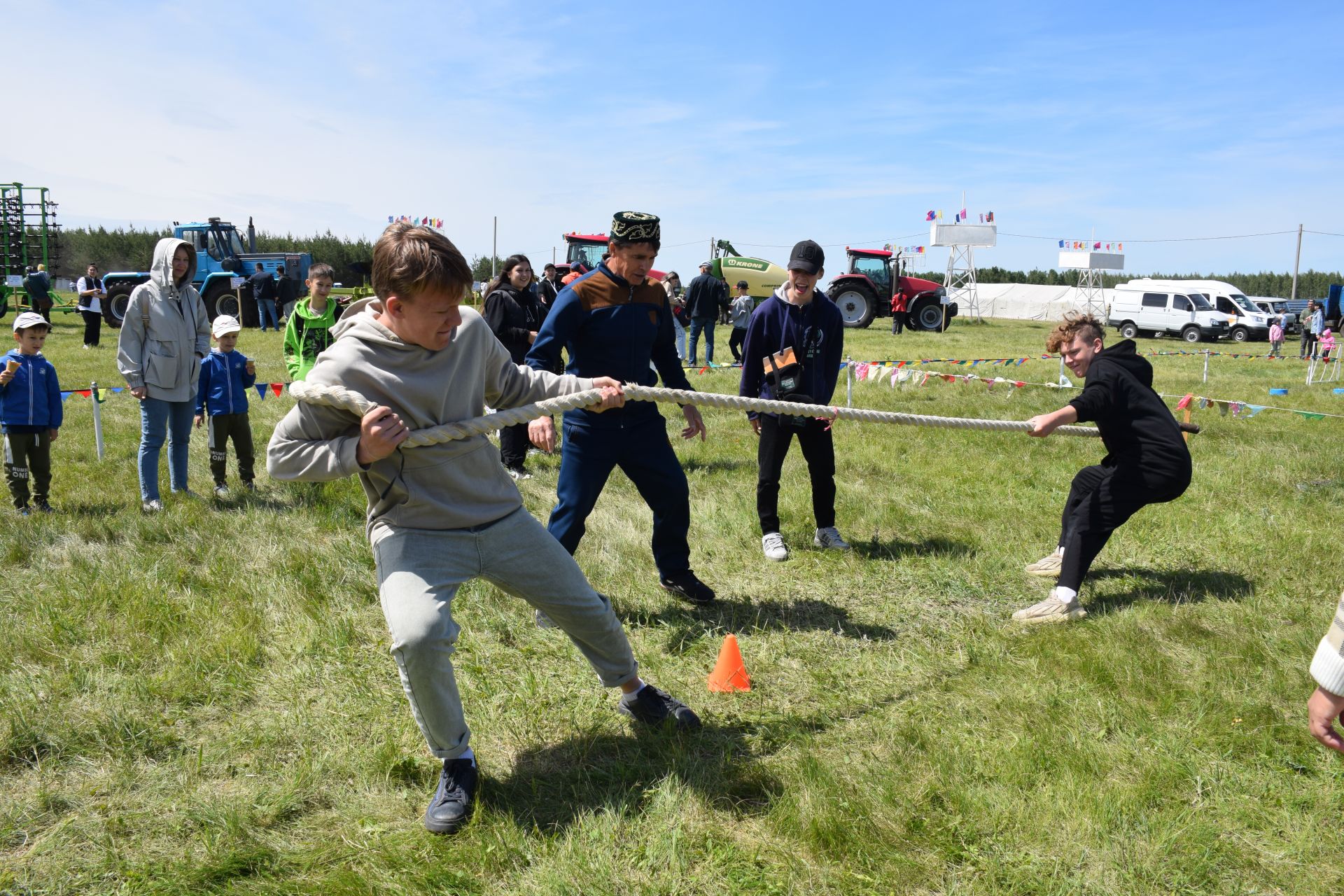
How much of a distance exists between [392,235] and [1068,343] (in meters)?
3.76

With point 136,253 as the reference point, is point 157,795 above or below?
below

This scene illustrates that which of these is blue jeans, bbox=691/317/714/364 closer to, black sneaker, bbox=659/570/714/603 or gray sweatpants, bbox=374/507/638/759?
black sneaker, bbox=659/570/714/603

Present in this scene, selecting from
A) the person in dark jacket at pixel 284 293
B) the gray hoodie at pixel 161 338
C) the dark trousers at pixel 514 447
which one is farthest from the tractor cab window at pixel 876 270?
the gray hoodie at pixel 161 338

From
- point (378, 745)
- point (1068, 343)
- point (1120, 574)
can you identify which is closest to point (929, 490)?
point (1120, 574)

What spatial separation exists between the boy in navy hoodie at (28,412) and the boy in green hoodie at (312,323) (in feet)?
5.32

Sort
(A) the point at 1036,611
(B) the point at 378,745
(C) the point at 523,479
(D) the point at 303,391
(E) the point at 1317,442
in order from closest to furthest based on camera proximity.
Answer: (D) the point at 303,391
(B) the point at 378,745
(A) the point at 1036,611
(C) the point at 523,479
(E) the point at 1317,442

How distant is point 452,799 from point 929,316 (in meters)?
28.6

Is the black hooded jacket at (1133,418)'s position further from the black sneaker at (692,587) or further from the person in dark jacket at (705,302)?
the person in dark jacket at (705,302)

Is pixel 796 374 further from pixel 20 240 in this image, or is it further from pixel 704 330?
pixel 20 240

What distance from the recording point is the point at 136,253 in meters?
51.3

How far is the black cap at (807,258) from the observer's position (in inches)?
211

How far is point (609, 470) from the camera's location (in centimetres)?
450

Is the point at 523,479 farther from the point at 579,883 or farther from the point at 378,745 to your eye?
the point at 579,883

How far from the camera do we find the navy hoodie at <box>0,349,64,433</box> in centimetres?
637
